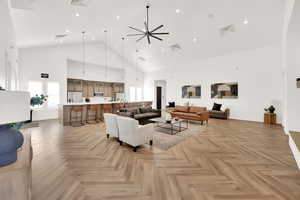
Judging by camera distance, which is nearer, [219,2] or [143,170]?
[143,170]

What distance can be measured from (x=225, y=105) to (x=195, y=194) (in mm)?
6917

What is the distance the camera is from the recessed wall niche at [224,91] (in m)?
7.43

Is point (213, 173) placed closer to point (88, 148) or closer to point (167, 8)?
point (88, 148)

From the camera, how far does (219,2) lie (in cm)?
471

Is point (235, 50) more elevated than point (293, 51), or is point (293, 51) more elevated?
point (235, 50)

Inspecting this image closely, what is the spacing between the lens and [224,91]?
7758 mm

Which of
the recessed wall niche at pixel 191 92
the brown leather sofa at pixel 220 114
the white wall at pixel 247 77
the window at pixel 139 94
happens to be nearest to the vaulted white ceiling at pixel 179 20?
the white wall at pixel 247 77

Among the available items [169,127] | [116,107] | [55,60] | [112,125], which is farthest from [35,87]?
[169,127]

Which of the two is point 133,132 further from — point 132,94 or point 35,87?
point 132,94

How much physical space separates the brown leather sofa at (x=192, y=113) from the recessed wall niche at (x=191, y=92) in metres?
2.41

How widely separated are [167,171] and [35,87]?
7605 mm

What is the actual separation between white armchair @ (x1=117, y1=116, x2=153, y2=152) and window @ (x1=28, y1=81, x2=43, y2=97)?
5793 mm

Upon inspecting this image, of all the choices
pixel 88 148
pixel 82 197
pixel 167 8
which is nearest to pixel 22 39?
pixel 88 148

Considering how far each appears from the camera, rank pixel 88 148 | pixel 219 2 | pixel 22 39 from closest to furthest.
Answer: pixel 88 148 → pixel 219 2 → pixel 22 39
